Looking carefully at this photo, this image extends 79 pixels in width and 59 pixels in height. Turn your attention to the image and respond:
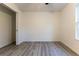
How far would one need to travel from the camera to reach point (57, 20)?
27.8ft

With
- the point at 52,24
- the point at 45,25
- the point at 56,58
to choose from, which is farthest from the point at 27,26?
the point at 56,58

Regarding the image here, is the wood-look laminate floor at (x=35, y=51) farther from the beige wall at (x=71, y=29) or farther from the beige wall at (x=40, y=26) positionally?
the beige wall at (x=40, y=26)

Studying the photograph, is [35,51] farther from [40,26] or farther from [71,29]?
[40,26]

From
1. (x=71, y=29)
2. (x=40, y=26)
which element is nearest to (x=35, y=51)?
(x=71, y=29)

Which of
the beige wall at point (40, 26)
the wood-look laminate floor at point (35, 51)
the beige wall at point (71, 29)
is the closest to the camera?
the wood-look laminate floor at point (35, 51)

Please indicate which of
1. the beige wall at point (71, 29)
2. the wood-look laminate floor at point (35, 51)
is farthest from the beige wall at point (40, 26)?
the wood-look laminate floor at point (35, 51)

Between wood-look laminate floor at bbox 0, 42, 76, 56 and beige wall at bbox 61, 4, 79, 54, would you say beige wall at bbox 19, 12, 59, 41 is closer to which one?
beige wall at bbox 61, 4, 79, 54

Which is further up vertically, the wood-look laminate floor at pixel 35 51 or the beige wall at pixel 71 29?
the beige wall at pixel 71 29

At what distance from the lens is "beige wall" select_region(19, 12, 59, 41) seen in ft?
27.9

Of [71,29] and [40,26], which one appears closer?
[71,29]

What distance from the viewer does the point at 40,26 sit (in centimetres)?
855

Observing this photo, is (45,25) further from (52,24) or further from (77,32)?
(77,32)

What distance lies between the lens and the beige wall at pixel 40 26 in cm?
851

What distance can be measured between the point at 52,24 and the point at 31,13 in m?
1.81
